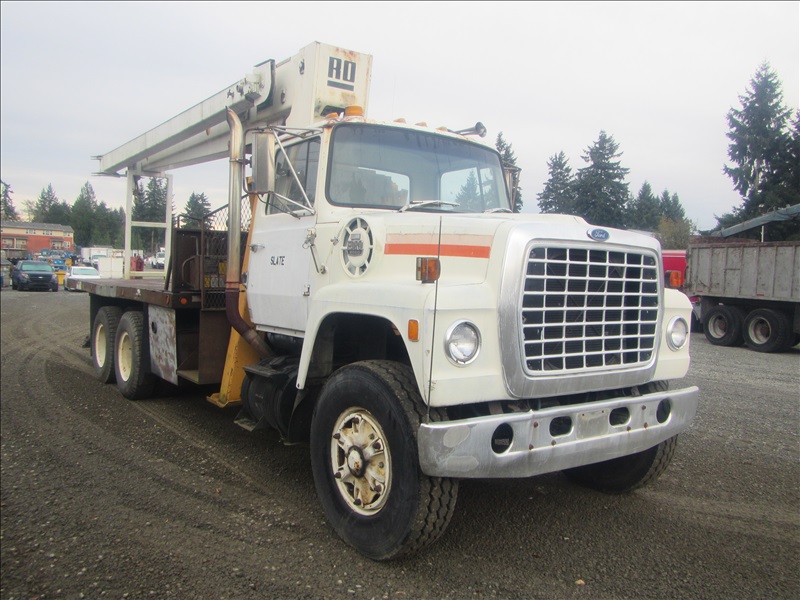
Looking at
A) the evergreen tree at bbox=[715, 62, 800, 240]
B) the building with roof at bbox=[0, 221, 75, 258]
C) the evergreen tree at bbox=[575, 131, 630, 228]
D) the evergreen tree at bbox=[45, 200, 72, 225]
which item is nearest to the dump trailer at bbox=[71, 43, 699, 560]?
the evergreen tree at bbox=[715, 62, 800, 240]

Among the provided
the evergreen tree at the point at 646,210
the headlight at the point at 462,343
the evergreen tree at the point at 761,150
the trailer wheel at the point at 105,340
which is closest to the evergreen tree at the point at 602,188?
the evergreen tree at the point at 761,150

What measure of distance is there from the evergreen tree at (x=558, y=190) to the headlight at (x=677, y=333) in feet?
128

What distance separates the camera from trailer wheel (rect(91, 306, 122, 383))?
784 centimetres

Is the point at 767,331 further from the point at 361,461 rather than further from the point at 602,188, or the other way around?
the point at 602,188

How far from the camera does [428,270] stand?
10.5ft

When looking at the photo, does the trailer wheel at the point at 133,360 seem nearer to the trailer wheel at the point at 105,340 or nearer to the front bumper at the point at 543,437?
the trailer wheel at the point at 105,340

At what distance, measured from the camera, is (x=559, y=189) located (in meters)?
44.9

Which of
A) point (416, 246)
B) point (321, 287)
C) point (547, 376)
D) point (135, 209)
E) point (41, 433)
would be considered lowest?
point (41, 433)

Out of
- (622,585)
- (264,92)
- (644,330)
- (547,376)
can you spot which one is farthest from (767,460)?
(264,92)

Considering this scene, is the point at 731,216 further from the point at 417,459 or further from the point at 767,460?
the point at 417,459

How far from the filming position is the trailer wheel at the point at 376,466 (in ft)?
10.4

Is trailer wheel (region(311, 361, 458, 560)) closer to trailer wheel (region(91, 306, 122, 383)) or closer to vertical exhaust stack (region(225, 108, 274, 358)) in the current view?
vertical exhaust stack (region(225, 108, 274, 358))

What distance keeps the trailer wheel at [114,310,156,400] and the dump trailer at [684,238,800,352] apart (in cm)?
1276

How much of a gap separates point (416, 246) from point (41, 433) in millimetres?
4402
